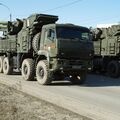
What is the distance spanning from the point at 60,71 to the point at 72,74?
1.07 m

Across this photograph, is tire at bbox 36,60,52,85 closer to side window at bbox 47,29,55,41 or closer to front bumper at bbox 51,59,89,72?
front bumper at bbox 51,59,89,72

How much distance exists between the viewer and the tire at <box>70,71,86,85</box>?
65.2ft

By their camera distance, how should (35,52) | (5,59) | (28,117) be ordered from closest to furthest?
(28,117)
(35,52)
(5,59)

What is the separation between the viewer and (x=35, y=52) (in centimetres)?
2064

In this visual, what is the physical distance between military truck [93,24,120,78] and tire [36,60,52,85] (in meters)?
7.10

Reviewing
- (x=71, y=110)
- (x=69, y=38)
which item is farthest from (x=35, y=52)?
(x=71, y=110)

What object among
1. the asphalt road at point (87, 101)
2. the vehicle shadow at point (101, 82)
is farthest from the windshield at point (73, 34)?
the asphalt road at point (87, 101)

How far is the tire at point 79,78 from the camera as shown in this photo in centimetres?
1986

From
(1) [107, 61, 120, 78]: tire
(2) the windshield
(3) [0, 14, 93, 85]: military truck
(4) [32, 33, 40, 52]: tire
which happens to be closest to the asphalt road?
(3) [0, 14, 93, 85]: military truck

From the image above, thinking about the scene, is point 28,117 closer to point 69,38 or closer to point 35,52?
point 69,38

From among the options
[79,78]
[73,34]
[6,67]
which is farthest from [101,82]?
[6,67]

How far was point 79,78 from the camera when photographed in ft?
65.7

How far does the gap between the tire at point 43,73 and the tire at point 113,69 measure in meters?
7.10

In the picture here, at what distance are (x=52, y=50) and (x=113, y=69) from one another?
8.26m
